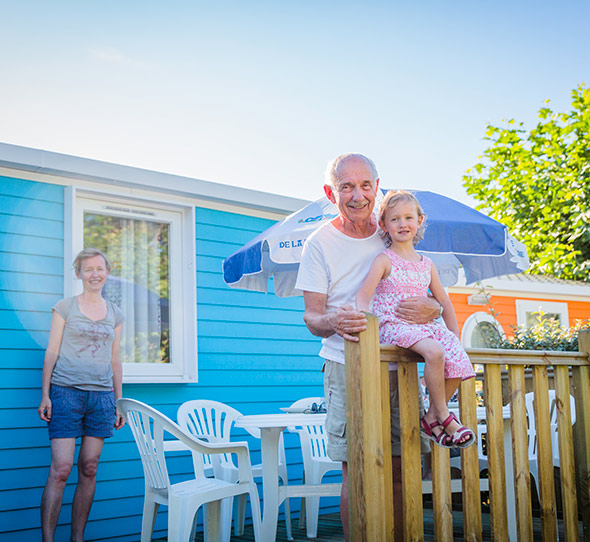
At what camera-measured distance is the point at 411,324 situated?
7.63 ft

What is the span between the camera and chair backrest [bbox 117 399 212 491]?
3410mm

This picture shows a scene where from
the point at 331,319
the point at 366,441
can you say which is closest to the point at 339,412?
the point at 366,441

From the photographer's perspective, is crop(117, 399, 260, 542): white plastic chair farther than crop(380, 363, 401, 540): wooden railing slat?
Yes

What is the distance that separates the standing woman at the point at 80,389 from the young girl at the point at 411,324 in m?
2.32

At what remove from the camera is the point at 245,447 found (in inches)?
143

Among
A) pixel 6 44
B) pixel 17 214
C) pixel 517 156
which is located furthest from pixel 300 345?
pixel 517 156

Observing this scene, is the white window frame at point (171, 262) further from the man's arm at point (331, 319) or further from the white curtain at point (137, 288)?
the man's arm at point (331, 319)

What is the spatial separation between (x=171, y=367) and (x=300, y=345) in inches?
47.8

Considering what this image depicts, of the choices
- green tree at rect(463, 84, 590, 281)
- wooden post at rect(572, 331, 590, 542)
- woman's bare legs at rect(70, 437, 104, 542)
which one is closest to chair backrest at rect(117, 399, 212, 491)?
woman's bare legs at rect(70, 437, 104, 542)

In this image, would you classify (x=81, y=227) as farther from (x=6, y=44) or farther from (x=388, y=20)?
(x=388, y=20)

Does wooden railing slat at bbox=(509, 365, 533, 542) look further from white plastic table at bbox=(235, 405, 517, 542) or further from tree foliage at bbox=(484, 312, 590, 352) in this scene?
tree foliage at bbox=(484, 312, 590, 352)

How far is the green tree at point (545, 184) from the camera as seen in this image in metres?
15.3

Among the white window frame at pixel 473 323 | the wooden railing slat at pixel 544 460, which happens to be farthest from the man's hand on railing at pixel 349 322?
the white window frame at pixel 473 323

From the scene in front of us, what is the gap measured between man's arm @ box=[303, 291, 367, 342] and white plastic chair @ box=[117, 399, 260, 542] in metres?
1.29
